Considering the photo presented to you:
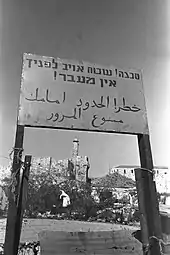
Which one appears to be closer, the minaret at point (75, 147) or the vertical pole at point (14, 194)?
the vertical pole at point (14, 194)

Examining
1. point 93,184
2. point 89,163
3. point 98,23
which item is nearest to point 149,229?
point 98,23

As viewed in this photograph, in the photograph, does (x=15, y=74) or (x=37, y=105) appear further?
(x=15, y=74)

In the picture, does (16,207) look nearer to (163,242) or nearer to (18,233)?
(18,233)

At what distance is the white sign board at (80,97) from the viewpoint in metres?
0.45

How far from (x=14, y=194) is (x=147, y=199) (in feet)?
0.83

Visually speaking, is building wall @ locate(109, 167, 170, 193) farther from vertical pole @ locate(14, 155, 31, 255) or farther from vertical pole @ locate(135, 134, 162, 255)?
vertical pole @ locate(14, 155, 31, 255)

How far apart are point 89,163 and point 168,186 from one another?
2.31 feet

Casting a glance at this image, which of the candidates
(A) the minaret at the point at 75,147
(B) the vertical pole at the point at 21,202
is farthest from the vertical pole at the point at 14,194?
(A) the minaret at the point at 75,147

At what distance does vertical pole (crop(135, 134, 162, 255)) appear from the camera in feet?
1.36

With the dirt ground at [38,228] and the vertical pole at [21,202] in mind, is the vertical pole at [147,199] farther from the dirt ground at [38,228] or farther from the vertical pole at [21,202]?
the vertical pole at [21,202]

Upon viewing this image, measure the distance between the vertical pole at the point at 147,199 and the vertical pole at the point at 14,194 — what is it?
0.78ft

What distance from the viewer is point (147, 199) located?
0.44 metres

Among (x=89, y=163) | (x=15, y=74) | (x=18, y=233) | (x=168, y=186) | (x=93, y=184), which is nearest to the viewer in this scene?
(x=18, y=233)

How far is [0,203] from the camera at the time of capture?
447 millimetres
